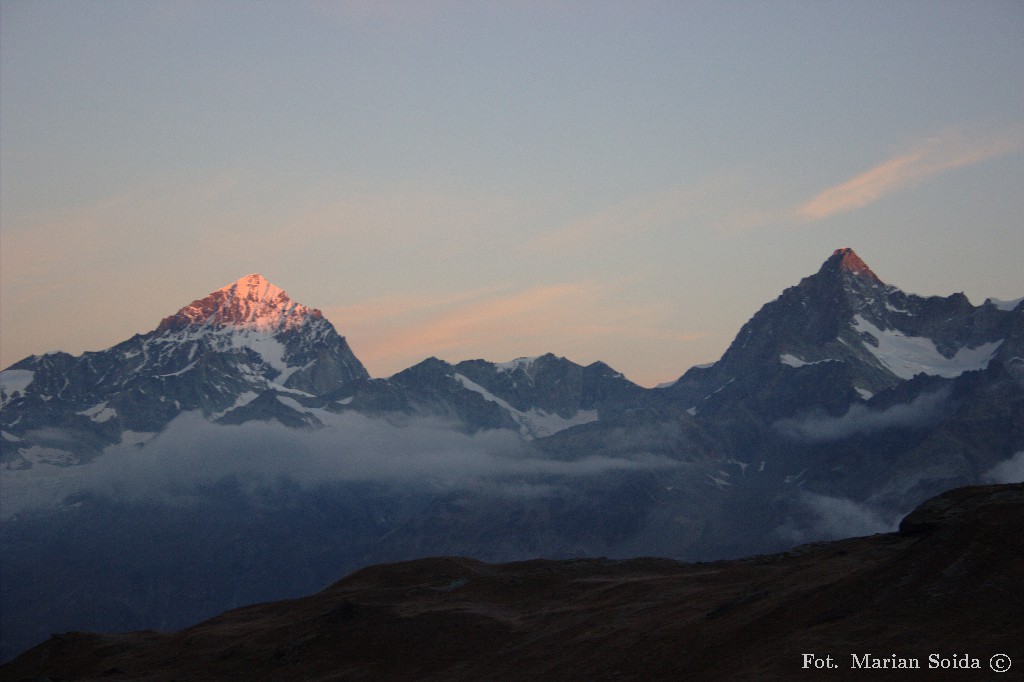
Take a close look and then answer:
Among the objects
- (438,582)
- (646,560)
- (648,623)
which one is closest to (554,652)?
(648,623)

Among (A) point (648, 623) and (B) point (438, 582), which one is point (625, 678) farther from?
(B) point (438, 582)

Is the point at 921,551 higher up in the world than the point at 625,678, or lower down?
higher up

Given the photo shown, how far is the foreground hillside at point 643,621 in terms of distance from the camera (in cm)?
6253

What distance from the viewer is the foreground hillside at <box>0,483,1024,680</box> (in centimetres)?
6253

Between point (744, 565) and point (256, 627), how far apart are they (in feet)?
144

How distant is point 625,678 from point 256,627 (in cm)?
4924

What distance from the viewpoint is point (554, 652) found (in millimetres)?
82812

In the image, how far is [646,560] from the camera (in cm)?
12531

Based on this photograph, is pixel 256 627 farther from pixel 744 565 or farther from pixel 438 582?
pixel 744 565

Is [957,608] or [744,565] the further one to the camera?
[744,565]

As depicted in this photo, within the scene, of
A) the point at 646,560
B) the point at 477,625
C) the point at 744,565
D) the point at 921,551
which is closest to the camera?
the point at 921,551

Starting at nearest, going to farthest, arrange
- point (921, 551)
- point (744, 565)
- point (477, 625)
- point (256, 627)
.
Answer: point (921, 551) → point (477, 625) → point (744, 565) → point (256, 627)

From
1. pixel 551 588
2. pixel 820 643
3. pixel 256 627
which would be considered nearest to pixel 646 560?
pixel 551 588

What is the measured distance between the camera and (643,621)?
8300 centimetres
